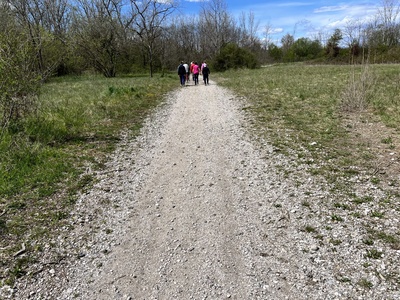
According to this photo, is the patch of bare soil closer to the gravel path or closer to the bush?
the gravel path

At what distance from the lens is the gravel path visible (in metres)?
2.94

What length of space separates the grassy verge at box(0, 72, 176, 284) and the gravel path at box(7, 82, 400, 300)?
330mm

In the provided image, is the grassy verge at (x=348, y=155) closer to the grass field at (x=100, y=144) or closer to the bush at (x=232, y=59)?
A: the grass field at (x=100, y=144)

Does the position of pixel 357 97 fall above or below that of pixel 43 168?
above

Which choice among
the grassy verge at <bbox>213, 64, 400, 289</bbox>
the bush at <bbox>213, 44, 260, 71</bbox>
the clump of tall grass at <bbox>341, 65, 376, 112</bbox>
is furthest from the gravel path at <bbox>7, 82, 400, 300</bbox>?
the bush at <bbox>213, 44, 260, 71</bbox>

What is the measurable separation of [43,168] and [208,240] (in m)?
3.95

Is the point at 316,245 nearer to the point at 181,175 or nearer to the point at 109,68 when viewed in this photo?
the point at 181,175

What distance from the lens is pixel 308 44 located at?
70.0m

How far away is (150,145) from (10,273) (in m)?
4.61

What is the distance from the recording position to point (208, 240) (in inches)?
144

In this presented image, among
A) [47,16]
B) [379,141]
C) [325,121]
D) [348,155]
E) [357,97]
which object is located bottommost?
[348,155]

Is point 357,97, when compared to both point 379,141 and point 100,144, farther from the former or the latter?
point 100,144

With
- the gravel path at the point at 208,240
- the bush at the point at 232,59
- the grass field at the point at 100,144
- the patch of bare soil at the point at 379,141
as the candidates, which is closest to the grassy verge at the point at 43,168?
the grass field at the point at 100,144

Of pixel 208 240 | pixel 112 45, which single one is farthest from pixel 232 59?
pixel 208 240
